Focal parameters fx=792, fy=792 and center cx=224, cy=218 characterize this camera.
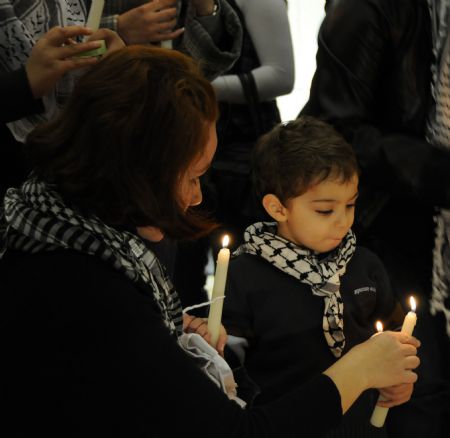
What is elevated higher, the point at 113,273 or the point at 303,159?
the point at 113,273

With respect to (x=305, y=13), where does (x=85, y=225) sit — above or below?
above

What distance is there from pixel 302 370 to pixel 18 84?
2.86ft

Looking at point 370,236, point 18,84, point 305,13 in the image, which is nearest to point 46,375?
point 18,84

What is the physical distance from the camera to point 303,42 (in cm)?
445

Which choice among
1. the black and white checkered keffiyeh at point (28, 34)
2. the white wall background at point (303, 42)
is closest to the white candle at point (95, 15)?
the black and white checkered keffiyeh at point (28, 34)

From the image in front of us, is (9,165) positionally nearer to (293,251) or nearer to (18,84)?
(18,84)

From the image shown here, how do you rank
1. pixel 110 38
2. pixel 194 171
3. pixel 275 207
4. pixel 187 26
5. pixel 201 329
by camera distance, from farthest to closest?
pixel 187 26 → pixel 275 207 → pixel 110 38 → pixel 201 329 → pixel 194 171

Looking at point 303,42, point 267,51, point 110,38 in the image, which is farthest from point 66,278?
point 303,42

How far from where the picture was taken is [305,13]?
4.49 m

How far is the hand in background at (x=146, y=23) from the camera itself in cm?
191

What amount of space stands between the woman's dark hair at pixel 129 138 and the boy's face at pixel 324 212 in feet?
1.92

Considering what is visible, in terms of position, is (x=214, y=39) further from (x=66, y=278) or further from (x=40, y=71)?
(x=66, y=278)

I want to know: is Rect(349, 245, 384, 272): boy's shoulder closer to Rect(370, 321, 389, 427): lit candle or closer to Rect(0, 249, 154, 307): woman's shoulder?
Rect(370, 321, 389, 427): lit candle

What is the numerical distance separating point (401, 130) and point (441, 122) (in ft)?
0.33
